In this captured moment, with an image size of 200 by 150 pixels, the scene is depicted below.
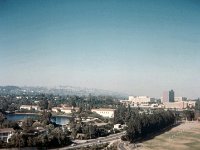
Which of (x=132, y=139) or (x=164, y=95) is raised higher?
(x=164, y=95)

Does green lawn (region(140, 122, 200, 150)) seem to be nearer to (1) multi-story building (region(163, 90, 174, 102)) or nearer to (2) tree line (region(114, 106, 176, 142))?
(2) tree line (region(114, 106, 176, 142))

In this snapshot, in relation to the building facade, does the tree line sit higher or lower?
lower

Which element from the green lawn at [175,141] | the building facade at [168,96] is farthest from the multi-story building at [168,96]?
the green lawn at [175,141]

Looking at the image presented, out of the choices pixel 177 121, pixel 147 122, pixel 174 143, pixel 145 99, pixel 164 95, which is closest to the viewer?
pixel 174 143

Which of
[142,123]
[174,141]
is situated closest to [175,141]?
[174,141]

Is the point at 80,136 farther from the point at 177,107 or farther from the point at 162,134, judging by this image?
the point at 177,107

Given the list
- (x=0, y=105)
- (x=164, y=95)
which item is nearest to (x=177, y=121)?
(x=0, y=105)

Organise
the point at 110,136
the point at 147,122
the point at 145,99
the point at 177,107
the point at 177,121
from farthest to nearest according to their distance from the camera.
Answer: the point at 145,99
the point at 177,107
the point at 177,121
the point at 147,122
the point at 110,136

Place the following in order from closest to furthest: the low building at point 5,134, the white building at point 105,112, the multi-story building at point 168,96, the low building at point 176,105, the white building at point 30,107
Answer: the low building at point 5,134 < the white building at point 105,112 < the white building at point 30,107 < the low building at point 176,105 < the multi-story building at point 168,96

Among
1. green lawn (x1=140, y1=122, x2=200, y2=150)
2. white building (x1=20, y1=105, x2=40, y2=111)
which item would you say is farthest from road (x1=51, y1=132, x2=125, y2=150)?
white building (x1=20, y1=105, x2=40, y2=111)

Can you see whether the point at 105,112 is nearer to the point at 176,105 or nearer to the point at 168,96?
the point at 176,105

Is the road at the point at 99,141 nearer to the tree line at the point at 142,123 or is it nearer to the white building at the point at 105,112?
the tree line at the point at 142,123
